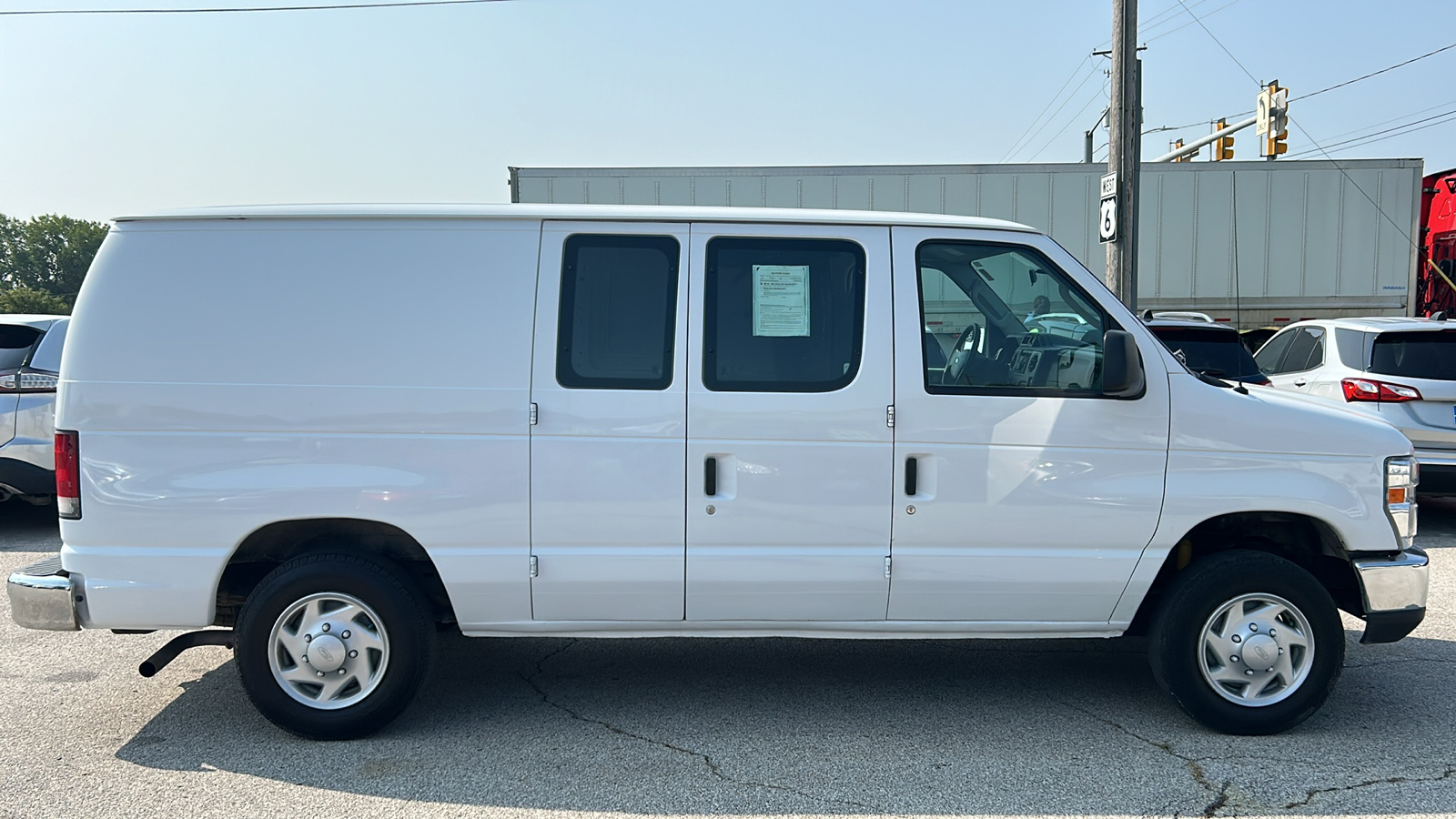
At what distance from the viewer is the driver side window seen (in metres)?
4.17

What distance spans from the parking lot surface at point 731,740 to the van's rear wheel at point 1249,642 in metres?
0.14

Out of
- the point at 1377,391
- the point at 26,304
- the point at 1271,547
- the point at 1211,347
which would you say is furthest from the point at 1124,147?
the point at 26,304

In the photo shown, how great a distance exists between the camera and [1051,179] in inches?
683

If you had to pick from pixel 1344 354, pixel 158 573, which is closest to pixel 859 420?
pixel 158 573

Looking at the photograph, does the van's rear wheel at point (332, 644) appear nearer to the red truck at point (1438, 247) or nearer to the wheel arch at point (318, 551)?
the wheel arch at point (318, 551)

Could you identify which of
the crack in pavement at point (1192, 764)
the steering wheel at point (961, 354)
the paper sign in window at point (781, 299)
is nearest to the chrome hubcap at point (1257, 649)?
the crack in pavement at point (1192, 764)

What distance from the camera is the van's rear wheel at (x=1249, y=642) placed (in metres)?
4.19

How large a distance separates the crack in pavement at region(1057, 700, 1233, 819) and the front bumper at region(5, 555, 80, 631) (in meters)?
3.99

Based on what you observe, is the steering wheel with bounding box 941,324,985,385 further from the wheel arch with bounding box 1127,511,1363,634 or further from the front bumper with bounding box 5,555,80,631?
the front bumper with bounding box 5,555,80,631

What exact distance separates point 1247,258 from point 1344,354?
399 inches

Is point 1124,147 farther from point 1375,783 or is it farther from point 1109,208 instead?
point 1375,783

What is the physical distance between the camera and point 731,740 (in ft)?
13.8

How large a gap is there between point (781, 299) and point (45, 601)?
3000 mm

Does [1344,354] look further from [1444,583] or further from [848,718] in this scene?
[848,718]
